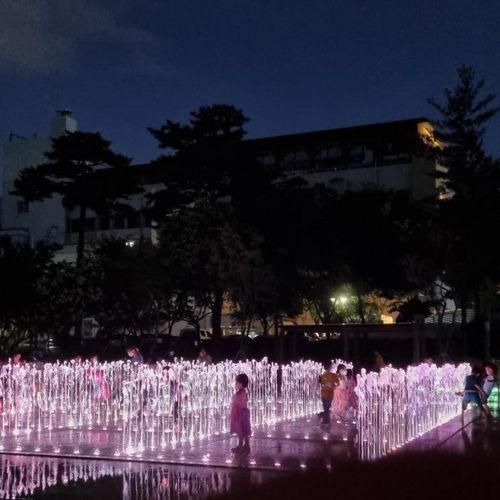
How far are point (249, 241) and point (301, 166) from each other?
1627cm

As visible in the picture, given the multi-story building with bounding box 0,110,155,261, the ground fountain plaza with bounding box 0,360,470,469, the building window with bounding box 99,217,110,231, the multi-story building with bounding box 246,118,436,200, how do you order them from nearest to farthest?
the ground fountain plaza with bounding box 0,360,470,469 → the multi-story building with bounding box 246,118,436,200 → the multi-story building with bounding box 0,110,155,261 → the building window with bounding box 99,217,110,231

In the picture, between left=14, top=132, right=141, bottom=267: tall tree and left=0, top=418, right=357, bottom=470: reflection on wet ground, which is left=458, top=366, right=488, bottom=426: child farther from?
left=14, top=132, right=141, bottom=267: tall tree

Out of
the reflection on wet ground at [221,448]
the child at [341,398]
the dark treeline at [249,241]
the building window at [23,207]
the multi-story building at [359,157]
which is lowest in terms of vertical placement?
the reflection on wet ground at [221,448]

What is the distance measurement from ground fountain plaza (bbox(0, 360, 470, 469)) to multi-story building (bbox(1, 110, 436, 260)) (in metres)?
21.9

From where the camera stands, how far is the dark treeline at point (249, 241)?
36.4 meters

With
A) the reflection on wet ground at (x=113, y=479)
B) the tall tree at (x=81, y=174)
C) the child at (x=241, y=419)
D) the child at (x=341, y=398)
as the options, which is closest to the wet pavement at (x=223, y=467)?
the reflection on wet ground at (x=113, y=479)

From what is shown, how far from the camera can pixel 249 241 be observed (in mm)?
37062

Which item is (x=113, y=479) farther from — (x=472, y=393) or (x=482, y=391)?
(x=482, y=391)

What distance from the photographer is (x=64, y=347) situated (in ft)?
124

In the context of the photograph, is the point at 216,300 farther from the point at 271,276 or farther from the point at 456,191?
the point at 456,191

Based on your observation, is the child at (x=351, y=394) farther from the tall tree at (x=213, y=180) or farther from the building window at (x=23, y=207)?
the building window at (x=23, y=207)

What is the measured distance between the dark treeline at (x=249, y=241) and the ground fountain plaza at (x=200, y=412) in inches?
425

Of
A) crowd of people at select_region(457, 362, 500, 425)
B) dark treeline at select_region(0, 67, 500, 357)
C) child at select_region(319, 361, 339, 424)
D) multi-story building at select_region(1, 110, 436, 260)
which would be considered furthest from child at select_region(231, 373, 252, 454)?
multi-story building at select_region(1, 110, 436, 260)

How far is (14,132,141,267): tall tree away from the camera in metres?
37.4
